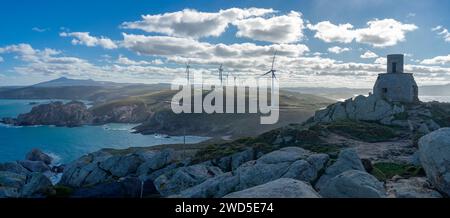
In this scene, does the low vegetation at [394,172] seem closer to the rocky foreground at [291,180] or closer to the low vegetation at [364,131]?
the rocky foreground at [291,180]

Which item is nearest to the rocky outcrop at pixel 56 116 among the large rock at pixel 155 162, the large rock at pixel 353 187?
the large rock at pixel 155 162

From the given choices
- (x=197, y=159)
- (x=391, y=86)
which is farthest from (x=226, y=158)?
(x=391, y=86)

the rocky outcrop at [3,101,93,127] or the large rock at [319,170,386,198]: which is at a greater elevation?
the large rock at [319,170,386,198]

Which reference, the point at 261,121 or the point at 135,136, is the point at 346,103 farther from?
the point at 135,136

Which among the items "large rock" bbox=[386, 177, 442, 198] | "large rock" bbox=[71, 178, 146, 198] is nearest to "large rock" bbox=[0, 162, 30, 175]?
"large rock" bbox=[71, 178, 146, 198]

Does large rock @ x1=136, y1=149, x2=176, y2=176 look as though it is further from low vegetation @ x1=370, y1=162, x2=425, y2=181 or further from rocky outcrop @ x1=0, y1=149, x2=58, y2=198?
low vegetation @ x1=370, y1=162, x2=425, y2=181

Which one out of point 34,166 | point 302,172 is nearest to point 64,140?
point 34,166
